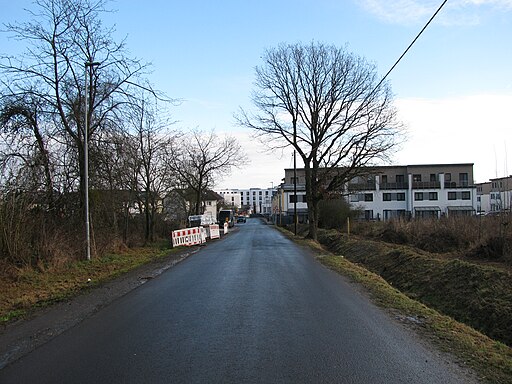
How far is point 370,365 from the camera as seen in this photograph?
590 centimetres

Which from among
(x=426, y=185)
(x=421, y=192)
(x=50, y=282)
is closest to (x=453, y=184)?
(x=426, y=185)

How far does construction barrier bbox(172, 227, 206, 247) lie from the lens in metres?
30.4

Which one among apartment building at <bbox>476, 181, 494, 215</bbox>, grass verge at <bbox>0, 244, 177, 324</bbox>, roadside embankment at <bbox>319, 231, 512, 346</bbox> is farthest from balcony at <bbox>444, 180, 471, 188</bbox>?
grass verge at <bbox>0, 244, 177, 324</bbox>

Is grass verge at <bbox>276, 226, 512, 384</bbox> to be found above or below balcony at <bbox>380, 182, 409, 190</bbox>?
below

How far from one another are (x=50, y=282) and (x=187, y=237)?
1801 cm

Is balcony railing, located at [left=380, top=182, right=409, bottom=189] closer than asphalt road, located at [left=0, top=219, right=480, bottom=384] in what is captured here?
No

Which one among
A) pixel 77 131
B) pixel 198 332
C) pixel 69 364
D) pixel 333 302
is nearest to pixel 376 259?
pixel 333 302

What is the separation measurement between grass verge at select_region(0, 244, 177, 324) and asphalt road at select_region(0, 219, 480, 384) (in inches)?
73.6

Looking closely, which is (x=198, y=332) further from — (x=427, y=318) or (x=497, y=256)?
(x=497, y=256)

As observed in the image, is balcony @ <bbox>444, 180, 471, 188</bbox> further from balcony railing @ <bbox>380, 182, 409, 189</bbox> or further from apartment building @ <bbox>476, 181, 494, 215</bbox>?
apartment building @ <bbox>476, 181, 494, 215</bbox>

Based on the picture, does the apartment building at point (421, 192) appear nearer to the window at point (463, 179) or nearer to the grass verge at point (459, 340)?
the window at point (463, 179)

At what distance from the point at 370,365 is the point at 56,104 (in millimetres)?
18322

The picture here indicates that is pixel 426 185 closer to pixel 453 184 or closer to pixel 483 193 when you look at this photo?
pixel 453 184

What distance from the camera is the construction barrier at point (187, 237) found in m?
30.4
